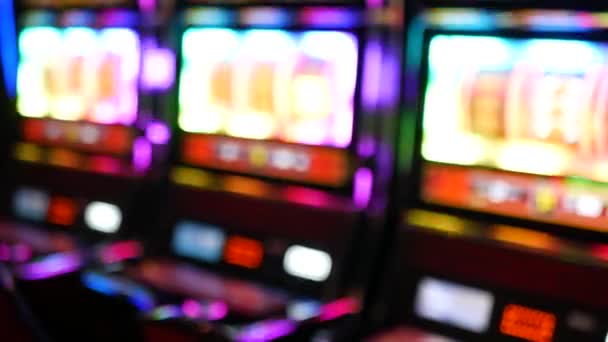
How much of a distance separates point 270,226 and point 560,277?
0.81 m

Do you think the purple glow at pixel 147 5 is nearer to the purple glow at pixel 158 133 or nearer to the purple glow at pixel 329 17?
the purple glow at pixel 158 133

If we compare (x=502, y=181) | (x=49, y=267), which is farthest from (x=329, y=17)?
(x=49, y=267)

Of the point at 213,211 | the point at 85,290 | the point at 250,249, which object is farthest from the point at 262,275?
the point at 85,290

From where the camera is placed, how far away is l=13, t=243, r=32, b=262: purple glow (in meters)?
2.55

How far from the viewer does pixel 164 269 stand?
236 centimetres

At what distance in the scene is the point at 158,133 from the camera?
260 centimetres

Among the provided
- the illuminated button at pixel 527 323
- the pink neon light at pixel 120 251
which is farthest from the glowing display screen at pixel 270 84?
the illuminated button at pixel 527 323

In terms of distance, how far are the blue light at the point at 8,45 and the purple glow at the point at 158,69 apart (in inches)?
29.7

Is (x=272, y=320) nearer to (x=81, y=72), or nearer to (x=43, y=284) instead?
(x=43, y=284)

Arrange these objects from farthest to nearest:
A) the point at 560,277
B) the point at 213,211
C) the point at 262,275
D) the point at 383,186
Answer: the point at 213,211 → the point at 262,275 → the point at 383,186 → the point at 560,277

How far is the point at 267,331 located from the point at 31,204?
1.48 meters

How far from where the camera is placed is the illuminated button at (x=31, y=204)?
9.58 feet

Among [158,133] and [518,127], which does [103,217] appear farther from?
[518,127]

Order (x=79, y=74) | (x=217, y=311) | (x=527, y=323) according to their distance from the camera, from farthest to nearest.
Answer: (x=79, y=74) < (x=217, y=311) < (x=527, y=323)
